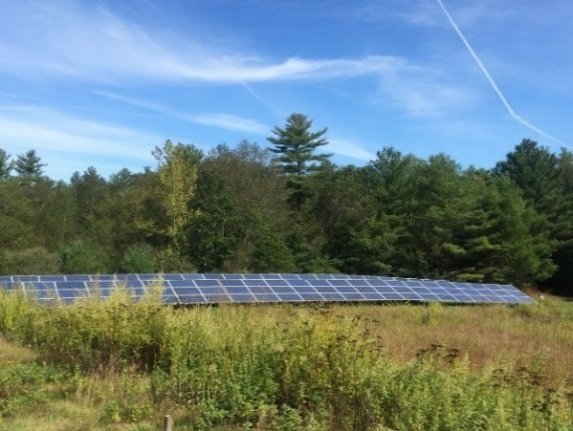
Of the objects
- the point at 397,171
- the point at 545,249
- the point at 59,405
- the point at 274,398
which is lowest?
the point at 59,405

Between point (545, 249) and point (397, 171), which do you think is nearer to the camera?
point (545, 249)

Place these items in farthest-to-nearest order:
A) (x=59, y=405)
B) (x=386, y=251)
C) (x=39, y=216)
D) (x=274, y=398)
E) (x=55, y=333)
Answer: (x=39, y=216)
(x=386, y=251)
(x=55, y=333)
(x=59, y=405)
(x=274, y=398)

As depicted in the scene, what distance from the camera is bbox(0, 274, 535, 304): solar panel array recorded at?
667 inches

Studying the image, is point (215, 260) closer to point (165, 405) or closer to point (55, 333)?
point (55, 333)

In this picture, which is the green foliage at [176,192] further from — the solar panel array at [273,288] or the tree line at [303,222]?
the solar panel array at [273,288]

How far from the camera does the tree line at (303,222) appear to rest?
35.8m

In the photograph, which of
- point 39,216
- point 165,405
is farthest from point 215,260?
point 165,405

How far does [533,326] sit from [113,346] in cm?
1110

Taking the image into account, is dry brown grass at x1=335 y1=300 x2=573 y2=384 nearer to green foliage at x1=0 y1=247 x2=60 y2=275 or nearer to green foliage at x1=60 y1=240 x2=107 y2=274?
green foliage at x1=60 y1=240 x2=107 y2=274

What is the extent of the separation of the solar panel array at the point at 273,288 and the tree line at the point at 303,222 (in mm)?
11337

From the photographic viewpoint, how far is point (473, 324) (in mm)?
15102

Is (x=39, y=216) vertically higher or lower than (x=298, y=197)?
lower

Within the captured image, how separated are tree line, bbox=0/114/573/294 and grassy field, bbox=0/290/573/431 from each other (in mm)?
22537

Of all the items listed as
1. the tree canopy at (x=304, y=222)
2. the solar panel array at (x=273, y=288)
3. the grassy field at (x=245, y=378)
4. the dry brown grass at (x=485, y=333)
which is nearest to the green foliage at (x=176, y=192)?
the tree canopy at (x=304, y=222)
